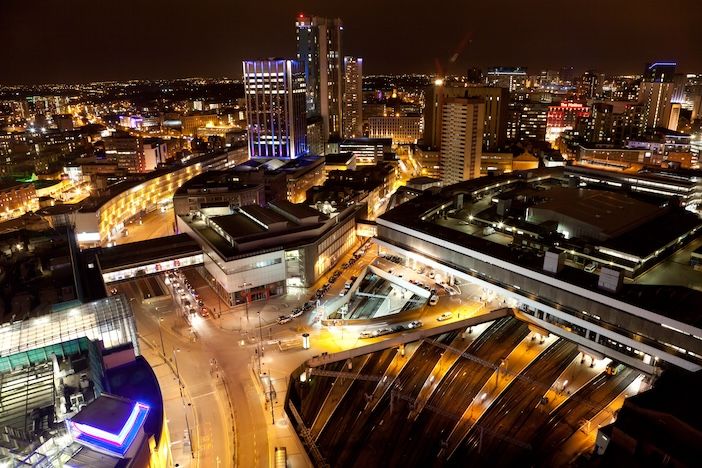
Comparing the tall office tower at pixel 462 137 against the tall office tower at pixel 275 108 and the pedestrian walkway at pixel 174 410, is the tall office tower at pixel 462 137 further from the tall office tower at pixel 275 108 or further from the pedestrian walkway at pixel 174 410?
the pedestrian walkway at pixel 174 410

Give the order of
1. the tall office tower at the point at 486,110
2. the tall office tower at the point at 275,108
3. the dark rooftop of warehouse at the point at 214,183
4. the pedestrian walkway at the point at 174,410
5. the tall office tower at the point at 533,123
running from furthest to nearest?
the tall office tower at the point at 533,123
the tall office tower at the point at 486,110
the tall office tower at the point at 275,108
the dark rooftop of warehouse at the point at 214,183
the pedestrian walkway at the point at 174,410

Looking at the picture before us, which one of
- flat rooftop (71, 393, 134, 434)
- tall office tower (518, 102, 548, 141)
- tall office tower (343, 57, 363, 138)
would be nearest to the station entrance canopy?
flat rooftop (71, 393, 134, 434)

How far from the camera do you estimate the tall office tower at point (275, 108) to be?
96938mm

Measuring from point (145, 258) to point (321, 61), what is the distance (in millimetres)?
93014

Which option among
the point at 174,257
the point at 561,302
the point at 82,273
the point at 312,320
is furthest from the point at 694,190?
the point at 82,273

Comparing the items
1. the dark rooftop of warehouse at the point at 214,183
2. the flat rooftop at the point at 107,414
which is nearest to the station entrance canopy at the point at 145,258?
the dark rooftop of warehouse at the point at 214,183

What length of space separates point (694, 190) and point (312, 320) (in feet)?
174

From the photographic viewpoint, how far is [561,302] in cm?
3753

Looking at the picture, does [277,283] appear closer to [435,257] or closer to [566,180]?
[435,257]

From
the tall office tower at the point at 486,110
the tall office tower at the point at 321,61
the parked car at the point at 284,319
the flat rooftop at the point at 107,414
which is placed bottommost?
the parked car at the point at 284,319

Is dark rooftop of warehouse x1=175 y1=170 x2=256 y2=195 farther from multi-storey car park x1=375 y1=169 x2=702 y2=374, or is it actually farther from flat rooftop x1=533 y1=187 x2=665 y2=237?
flat rooftop x1=533 y1=187 x2=665 y2=237

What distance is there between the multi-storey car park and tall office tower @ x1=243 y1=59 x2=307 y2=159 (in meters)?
49.8

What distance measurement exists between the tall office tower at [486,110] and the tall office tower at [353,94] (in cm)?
3663

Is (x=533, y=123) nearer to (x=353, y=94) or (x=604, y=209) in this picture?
(x=353, y=94)
